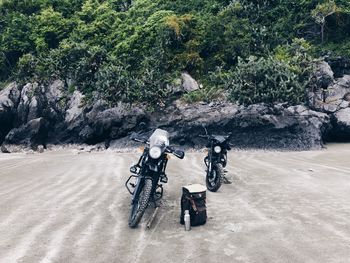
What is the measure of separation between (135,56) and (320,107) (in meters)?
12.4

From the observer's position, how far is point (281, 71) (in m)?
18.9

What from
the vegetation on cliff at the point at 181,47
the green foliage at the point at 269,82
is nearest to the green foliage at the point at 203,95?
the vegetation on cliff at the point at 181,47

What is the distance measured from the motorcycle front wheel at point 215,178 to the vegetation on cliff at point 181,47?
1057 centimetres

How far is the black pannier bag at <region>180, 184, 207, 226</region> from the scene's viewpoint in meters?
5.68

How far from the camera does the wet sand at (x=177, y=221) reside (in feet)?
14.7

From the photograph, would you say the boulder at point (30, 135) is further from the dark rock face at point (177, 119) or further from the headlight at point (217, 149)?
the headlight at point (217, 149)

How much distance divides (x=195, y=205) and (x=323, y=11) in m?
21.8

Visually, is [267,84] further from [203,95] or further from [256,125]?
[203,95]

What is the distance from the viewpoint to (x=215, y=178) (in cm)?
839

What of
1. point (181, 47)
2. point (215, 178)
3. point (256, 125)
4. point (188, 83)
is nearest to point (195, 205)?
point (215, 178)

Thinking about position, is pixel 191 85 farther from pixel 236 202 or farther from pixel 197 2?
pixel 236 202

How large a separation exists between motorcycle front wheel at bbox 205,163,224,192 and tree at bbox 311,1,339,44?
1869 cm

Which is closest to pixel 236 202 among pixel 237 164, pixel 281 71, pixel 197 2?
pixel 237 164

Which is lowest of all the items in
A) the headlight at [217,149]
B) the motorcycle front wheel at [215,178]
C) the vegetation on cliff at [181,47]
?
the motorcycle front wheel at [215,178]
